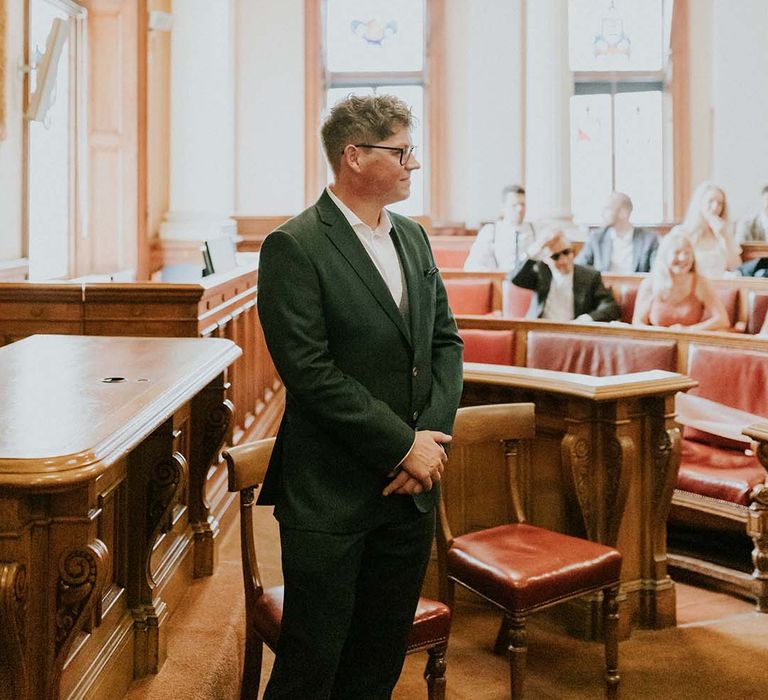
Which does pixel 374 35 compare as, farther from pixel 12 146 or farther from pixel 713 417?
pixel 713 417

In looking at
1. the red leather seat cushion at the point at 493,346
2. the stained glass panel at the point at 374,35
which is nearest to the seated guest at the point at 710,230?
the red leather seat cushion at the point at 493,346

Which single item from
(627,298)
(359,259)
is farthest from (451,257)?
(359,259)

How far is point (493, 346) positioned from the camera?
16.1ft

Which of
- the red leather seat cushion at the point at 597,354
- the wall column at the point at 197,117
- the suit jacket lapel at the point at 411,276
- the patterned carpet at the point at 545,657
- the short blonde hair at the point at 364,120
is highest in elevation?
the wall column at the point at 197,117

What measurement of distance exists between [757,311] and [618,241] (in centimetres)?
205

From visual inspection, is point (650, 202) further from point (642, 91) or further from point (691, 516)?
point (691, 516)

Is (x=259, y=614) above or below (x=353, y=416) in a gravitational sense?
below

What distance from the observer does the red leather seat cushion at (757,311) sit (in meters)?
5.50

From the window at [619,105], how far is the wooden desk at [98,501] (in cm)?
978

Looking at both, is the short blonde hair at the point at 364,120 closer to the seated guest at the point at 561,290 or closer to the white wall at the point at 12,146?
the seated guest at the point at 561,290

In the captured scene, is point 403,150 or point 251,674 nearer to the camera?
point 403,150

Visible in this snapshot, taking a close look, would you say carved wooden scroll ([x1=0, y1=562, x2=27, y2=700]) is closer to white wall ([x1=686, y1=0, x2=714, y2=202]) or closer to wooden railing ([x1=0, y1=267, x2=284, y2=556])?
wooden railing ([x1=0, y1=267, x2=284, y2=556])

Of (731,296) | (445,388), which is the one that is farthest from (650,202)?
(445,388)

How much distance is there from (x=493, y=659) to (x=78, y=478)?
6.77 feet
